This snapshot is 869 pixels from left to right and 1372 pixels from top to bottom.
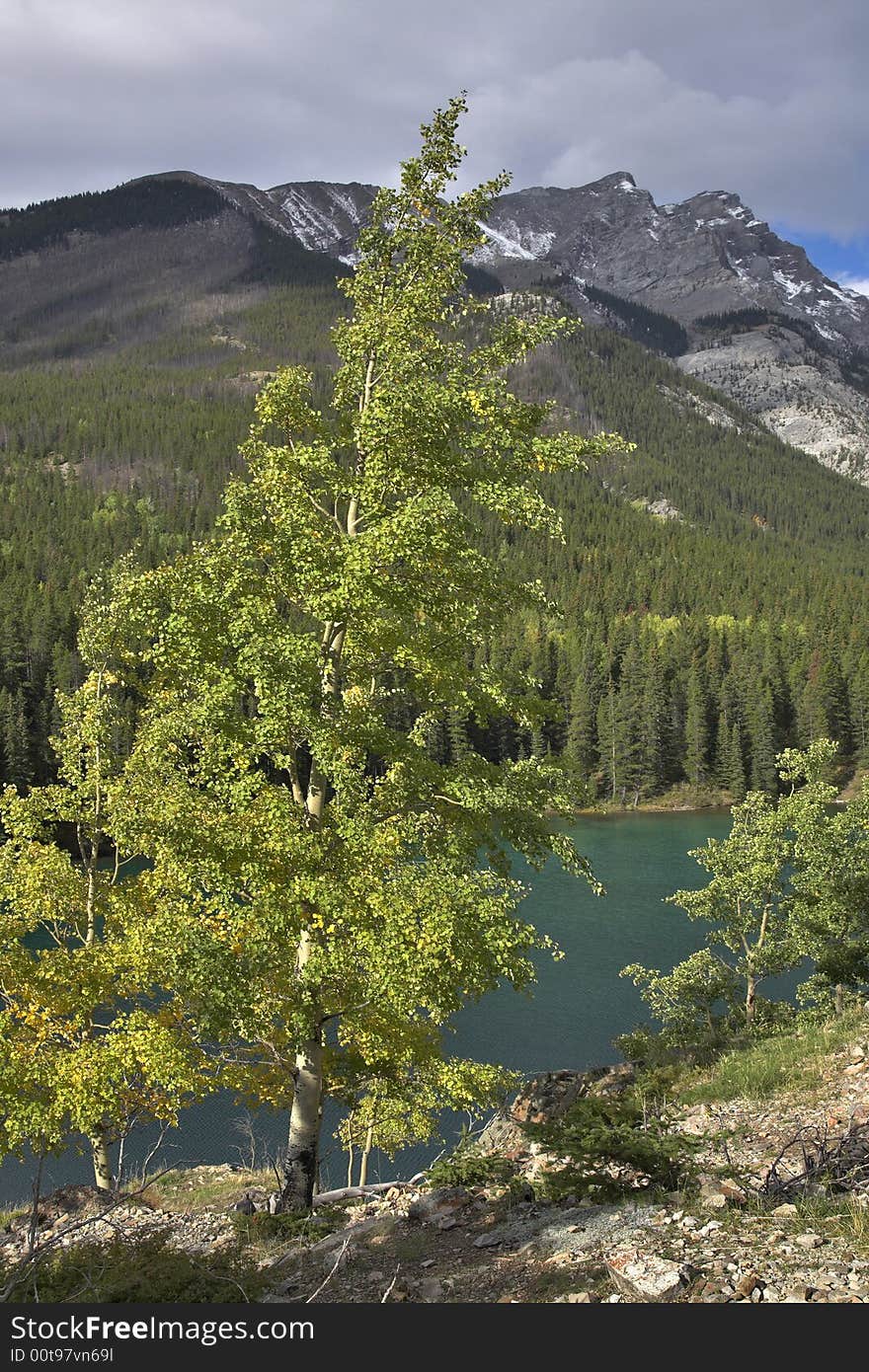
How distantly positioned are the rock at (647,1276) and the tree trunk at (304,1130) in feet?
17.6

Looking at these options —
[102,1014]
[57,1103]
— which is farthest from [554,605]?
[102,1014]

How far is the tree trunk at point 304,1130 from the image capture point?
1122 cm

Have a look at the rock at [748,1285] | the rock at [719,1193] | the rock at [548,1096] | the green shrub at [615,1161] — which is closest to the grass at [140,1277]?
the green shrub at [615,1161]

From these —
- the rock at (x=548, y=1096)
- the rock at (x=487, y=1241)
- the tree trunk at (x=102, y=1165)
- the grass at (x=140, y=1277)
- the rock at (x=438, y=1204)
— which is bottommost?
the rock at (x=548, y=1096)

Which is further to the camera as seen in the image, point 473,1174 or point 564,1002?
point 564,1002

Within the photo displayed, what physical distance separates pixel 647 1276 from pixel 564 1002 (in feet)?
123

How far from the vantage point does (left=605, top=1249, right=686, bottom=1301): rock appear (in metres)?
6.14

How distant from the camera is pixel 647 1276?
6.33m

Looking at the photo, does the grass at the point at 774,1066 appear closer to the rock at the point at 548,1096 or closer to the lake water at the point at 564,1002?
the rock at the point at 548,1096

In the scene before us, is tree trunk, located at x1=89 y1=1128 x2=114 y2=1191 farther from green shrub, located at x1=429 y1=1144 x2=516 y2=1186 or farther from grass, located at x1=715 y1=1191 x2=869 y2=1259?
grass, located at x1=715 y1=1191 x2=869 y2=1259

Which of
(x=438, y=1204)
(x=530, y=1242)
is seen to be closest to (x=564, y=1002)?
(x=438, y=1204)

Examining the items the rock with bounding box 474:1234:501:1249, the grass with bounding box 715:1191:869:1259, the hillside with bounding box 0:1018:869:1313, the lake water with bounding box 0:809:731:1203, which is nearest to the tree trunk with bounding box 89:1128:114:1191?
the lake water with bounding box 0:809:731:1203

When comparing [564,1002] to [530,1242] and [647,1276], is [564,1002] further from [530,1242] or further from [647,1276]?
[647,1276]

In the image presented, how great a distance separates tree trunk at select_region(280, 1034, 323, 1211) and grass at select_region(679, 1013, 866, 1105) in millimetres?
7511
